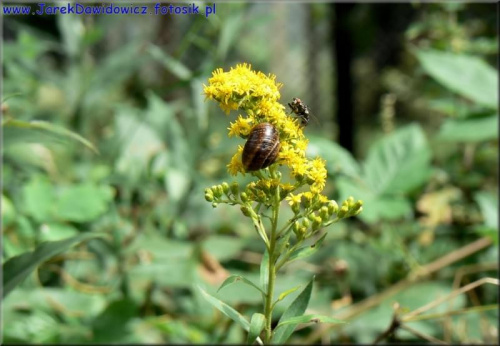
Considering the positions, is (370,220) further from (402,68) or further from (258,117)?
(402,68)

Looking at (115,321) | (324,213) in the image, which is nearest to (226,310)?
(324,213)

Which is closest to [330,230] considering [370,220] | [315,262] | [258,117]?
[315,262]

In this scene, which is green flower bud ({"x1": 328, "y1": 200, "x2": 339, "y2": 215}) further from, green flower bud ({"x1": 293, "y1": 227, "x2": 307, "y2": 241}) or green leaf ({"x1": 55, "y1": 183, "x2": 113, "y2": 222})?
green leaf ({"x1": 55, "y1": 183, "x2": 113, "y2": 222})

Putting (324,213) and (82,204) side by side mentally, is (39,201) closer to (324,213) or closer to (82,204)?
(82,204)

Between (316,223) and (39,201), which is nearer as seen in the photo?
(316,223)

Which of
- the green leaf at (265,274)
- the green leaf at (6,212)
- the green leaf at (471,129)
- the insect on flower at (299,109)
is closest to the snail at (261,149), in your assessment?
the green leaf at (265,274)

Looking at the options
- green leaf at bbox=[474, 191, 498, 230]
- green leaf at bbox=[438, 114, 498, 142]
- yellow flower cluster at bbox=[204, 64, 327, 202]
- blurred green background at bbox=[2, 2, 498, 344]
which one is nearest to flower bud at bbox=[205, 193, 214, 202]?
yellow flower cluster at bbox=[204, 64, 327, 202]
